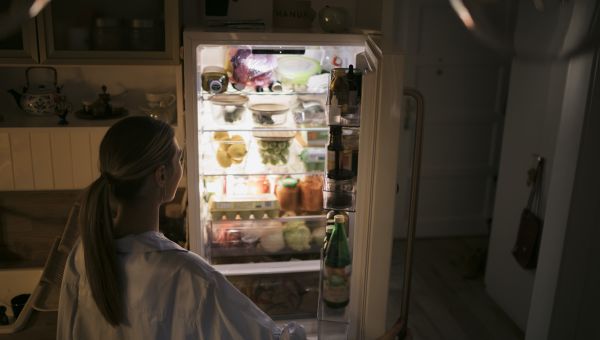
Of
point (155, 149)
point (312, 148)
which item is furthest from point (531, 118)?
point (155, 149)

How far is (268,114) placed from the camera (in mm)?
2203

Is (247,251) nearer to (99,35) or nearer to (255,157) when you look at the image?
(255,157)

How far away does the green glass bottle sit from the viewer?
200 cm

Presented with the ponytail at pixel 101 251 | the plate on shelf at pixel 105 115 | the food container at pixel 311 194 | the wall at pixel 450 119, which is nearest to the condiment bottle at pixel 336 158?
the food container at pixel 311 194

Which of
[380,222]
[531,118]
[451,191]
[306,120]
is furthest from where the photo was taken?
[451,191]

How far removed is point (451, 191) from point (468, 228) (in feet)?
1.06

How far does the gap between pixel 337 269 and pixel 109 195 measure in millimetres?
988

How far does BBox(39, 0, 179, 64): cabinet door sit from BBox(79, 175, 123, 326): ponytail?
831 millimetres

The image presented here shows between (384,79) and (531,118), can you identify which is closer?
(384,79)

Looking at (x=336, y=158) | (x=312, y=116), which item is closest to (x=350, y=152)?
(x=336, y=158)

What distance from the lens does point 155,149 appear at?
1.25 metres

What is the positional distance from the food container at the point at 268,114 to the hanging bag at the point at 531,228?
1.37m

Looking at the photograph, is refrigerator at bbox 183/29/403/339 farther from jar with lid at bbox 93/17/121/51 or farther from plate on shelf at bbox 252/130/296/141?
jar with lid at bbox 93/17/121/51

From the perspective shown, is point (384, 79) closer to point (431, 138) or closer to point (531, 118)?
point (531, 118)
